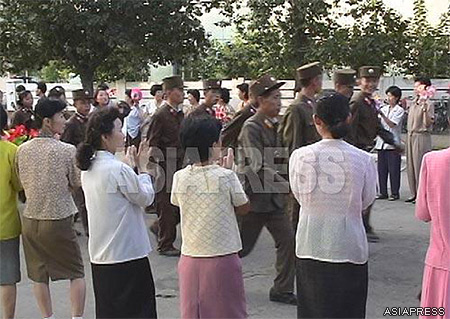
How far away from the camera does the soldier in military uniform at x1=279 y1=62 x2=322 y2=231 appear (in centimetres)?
522

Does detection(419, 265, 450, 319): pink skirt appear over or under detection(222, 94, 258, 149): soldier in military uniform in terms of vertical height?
under

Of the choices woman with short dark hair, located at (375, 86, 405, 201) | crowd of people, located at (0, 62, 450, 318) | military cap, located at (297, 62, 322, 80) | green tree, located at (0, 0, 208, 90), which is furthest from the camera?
green tree, located at (0, 0, 208, 90)

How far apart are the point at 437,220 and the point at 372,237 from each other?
352cm

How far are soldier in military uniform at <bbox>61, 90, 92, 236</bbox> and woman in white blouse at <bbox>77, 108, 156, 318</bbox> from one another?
2.79 meters

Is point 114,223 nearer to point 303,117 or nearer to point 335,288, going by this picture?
point 335,288

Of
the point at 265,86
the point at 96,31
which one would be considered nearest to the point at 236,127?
the point at 265,86

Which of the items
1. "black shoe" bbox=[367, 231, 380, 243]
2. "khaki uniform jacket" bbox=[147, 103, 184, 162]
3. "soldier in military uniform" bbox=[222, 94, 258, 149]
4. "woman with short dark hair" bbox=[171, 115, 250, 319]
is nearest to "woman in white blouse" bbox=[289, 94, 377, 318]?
"woman with short dark hair" bbox=[171, 115, 250, 319]

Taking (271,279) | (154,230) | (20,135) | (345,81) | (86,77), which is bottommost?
(271,279)

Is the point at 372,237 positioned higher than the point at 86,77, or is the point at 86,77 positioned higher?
the point at 86,77

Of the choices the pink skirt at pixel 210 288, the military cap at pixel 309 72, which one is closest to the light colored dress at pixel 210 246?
the pink skirt at pixel 210 288

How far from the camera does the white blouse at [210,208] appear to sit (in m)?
3.47

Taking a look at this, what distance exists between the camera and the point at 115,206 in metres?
3.56

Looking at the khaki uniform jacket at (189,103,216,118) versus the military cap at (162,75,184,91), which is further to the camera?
the military cap at (162,75,184,91)

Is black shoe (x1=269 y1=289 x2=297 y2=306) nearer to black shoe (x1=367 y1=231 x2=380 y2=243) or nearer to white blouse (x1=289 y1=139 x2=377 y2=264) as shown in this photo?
white blouse (x1=289 y1=139 x2=377 y2=264)
